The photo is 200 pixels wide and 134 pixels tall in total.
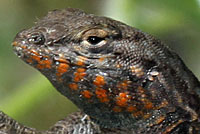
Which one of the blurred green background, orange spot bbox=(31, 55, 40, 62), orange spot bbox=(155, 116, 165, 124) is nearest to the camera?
orange spot bbox=(31, 55, 40, 62)

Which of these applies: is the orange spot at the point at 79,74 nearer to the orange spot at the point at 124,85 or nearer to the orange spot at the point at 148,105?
the orange spot at the point at 124,85

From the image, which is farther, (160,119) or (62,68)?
(160,119)

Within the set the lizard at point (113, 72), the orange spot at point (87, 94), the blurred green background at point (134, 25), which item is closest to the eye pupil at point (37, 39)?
the lizard at point (113, 72)

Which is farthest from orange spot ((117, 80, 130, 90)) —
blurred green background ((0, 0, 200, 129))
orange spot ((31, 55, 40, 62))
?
blurred green background ((0, 0, 200, 129))

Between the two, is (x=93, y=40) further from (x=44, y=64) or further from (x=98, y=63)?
(x=44, y=64)

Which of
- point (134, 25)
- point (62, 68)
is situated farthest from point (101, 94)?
point (134, 25)

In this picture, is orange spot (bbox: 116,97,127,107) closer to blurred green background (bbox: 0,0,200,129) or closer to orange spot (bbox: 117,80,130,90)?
orange spot (bbox: 117,80,130,90)

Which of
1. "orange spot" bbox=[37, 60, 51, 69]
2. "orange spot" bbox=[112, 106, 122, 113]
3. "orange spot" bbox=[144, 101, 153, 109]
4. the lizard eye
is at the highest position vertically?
the lizard eye

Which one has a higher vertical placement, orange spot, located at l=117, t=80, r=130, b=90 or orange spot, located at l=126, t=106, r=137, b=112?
orange spot, located at l=117, t=80, r=130, b=90
